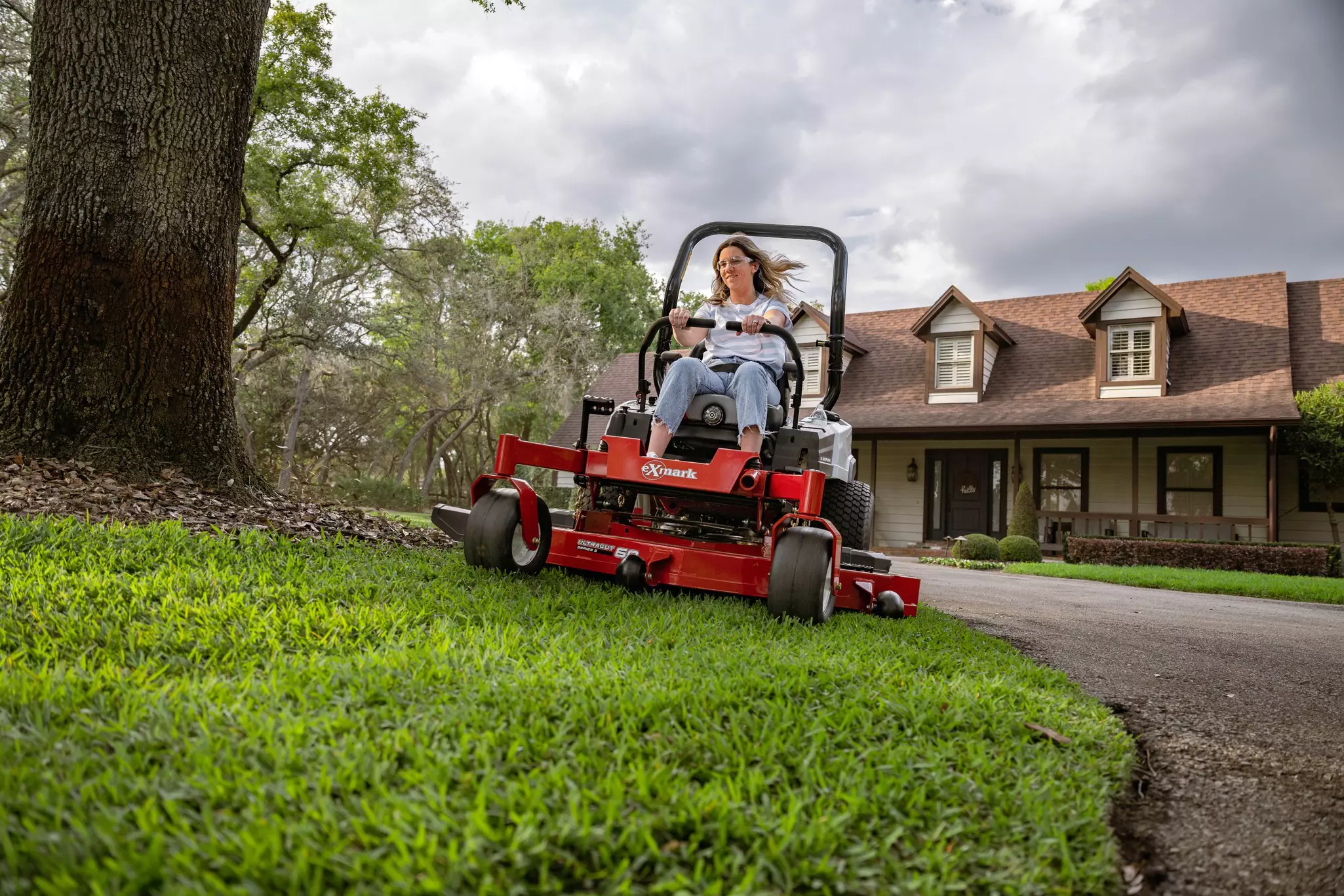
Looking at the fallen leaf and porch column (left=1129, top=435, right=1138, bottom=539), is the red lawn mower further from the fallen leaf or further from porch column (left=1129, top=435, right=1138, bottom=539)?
porch column (left=1129, top=435, right=1138, bottom=539)

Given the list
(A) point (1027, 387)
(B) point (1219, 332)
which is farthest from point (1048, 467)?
(B) point (1219, 332)

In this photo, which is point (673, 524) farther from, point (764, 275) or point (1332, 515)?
point (1332, 515)

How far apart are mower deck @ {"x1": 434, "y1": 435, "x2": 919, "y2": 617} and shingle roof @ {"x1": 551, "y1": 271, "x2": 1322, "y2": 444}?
547 inches

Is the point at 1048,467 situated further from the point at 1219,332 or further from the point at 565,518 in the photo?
the point at 565,518

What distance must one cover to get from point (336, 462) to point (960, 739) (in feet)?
103

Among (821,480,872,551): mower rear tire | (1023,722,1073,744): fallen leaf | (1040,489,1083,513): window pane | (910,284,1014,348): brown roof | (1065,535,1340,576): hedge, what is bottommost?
(1023,722,1073,744): fallen leaf

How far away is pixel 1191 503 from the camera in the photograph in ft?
57.3

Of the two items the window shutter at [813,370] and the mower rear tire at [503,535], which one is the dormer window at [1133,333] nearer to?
the window shutter at [813,370]

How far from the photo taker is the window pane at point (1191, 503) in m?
17.2

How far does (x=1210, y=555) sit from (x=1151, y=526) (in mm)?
3606

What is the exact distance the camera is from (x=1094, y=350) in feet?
60.8

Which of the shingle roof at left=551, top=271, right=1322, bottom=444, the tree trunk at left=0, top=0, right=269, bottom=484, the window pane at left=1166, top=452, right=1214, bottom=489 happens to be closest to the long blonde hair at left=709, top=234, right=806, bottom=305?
the tree trunk at left=0, top=0, right=269, bottom=484

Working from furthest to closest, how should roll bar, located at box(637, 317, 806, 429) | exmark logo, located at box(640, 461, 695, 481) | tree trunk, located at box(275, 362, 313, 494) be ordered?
1. tree trunk, located at box(275, 362, 313, 494)
2. roll bar, located at box(637, 317, 806, 429)
3. exmark logo, located at box(640, 461, 695, 481)

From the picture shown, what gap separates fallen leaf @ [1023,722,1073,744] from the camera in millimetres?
2557
